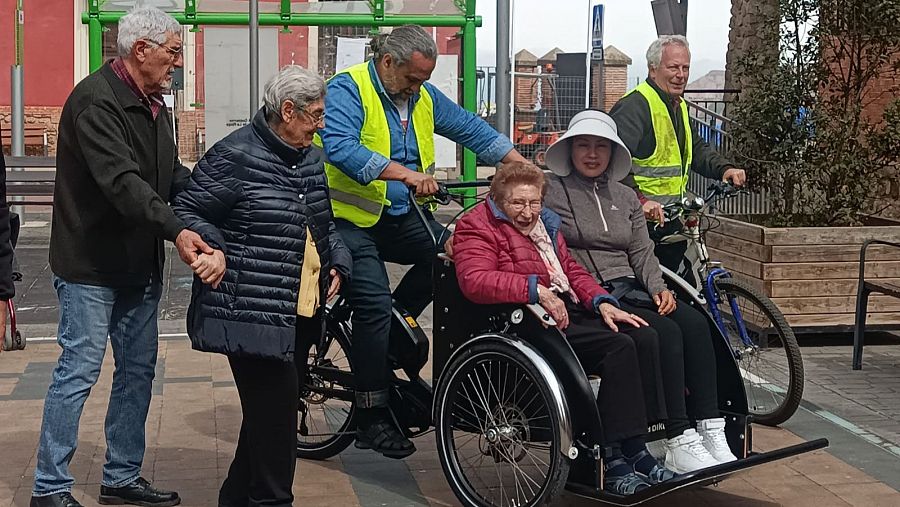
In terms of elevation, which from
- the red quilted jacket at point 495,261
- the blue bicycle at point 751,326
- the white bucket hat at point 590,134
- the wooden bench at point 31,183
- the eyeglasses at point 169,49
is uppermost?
the eyeglasses at point 169,49

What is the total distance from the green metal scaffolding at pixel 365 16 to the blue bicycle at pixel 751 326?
439 cm

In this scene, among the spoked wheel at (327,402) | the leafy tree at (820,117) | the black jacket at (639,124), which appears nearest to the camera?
the spoked wheel at (327,402)

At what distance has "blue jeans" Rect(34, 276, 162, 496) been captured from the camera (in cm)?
489

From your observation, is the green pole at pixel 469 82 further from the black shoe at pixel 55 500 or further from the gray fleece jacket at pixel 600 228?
the black shoe at pixel 55 500

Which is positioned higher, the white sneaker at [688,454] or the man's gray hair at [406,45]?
the man's gray hair at [406,45]

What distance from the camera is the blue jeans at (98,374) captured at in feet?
16.0

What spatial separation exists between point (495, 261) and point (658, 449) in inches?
34.7

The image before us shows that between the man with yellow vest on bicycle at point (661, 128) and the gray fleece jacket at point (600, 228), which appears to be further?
the man with yellow vest on bicycle at point (661, 128)

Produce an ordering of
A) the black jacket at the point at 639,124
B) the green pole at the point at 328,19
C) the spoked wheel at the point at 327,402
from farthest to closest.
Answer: the green pole at the point at 328,19 < the black jacket at the point at 639,124 < the spoked wheel at the point at 327,402

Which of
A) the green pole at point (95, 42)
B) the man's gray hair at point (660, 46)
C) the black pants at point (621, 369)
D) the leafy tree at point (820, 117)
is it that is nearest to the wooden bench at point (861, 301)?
the leafy tree at point (820, 117)

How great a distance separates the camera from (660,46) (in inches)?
267

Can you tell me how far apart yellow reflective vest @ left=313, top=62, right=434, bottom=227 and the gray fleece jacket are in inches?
27.2

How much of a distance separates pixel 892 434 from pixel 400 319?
238 centimetres

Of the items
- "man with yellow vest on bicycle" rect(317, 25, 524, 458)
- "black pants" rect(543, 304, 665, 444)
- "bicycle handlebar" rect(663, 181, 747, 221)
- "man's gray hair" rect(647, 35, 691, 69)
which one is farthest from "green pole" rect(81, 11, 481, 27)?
"black pants" rect(543, 304, 665, 444)
